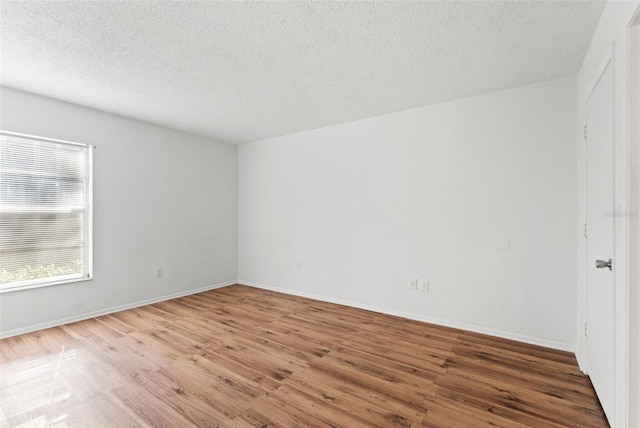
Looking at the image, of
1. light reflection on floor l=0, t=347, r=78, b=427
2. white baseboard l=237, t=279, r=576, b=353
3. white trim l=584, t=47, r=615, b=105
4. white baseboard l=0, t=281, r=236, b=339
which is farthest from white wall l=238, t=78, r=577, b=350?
light reflection on floor l=0, t=347, r=78, b=427

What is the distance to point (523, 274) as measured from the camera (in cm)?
291

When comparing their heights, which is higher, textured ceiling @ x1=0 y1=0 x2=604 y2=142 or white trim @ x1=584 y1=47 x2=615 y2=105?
textured ceiling @ x1=0 y1=0 x2=604 y2=142

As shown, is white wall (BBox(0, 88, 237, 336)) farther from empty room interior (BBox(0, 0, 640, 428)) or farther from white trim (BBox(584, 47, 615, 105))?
white trim (BBox(584, 47, 615, 105))

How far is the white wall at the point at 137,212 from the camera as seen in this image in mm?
3201

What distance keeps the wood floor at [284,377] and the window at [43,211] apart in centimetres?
68

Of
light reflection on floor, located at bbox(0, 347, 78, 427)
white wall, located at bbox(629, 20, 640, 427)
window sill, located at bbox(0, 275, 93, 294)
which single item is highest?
white wall, located at bbox(629, 20, 640, 427)

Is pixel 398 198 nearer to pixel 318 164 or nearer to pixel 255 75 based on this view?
pixel 318 164

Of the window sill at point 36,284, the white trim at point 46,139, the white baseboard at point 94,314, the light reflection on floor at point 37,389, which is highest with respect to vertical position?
the white trim at point 46,139

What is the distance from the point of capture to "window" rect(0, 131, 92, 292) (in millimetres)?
3049

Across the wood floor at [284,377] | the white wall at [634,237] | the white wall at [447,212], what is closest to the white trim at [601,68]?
the white wall at [634,237]

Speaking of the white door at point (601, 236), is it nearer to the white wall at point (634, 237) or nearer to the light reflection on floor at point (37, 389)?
the white wall at point (634, 237)

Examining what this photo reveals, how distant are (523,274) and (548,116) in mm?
1538

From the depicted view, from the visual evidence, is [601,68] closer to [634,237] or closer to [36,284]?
[634,237]

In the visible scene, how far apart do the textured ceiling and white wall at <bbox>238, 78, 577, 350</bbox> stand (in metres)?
0.41
